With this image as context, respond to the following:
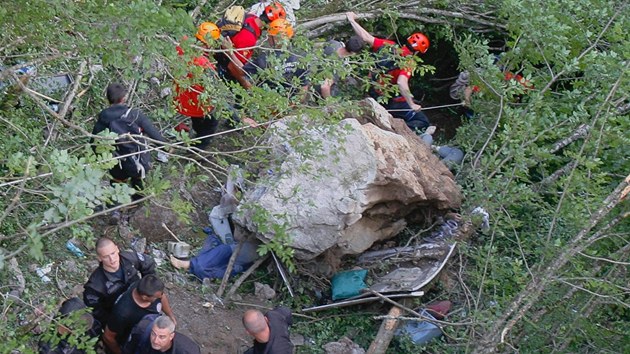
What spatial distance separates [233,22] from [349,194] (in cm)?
245

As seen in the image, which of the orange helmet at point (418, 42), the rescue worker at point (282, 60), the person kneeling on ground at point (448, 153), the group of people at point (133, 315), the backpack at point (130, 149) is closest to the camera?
the group of people at point (133, 315)

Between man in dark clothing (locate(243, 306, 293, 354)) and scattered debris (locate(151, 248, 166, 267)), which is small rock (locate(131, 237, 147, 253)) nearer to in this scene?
scattered debris (locate(151, 248, 166, 267))

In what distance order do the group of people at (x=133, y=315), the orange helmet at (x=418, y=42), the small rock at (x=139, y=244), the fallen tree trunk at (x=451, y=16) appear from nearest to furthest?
the group of people at (x=133, y=315)
the small rock at (x=139, y=244)
the orange helmet at (x=418, y=42)
the fallen tree trunk at (x=451, y=16)

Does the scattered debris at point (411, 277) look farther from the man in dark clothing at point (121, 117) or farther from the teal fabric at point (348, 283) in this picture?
the man in dark clothing at point (121, 117)

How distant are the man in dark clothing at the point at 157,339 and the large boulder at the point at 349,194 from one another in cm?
167

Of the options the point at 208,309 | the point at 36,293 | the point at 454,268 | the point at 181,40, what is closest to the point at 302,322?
the point at 208,309

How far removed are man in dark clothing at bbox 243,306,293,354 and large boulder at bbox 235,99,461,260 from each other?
116 centimetres

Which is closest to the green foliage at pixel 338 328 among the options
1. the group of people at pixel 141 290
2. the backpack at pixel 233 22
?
the group of people at pixel 141 290

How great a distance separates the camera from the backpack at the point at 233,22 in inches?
331

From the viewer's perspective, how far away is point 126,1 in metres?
5.27

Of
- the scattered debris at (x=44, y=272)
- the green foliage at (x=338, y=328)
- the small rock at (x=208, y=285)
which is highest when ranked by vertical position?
the scattered debris at (x=44, y=272)

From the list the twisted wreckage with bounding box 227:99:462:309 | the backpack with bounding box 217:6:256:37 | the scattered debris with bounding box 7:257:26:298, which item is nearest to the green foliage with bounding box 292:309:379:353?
the twisted wreckage with bounding box 227:99:462:309

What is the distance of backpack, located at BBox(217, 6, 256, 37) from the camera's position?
8.40 metres

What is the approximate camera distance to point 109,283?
5.64 m
